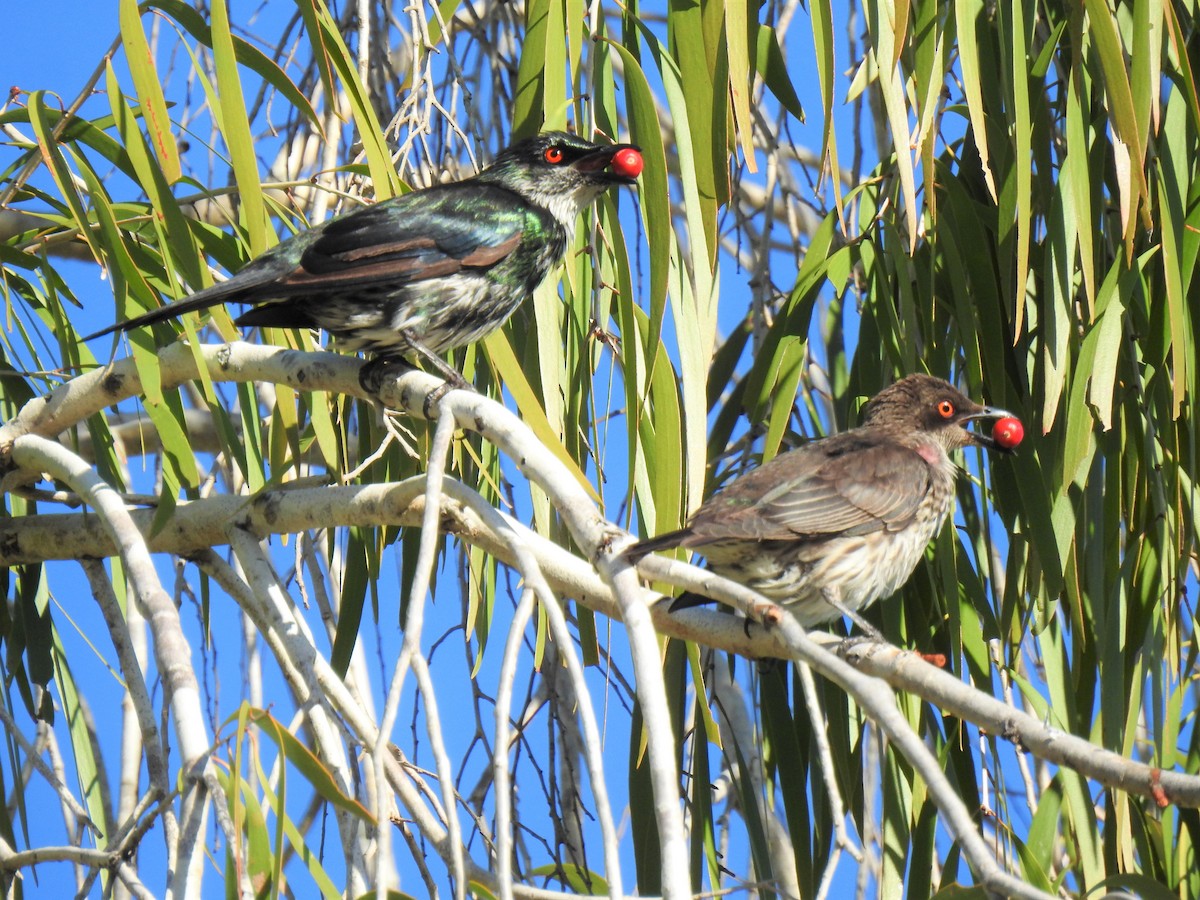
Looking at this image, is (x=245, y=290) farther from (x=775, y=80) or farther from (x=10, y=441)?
(x=775, y=80)

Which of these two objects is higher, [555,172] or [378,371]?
[555,172]

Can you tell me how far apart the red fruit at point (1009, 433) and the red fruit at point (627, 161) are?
3.50 feet

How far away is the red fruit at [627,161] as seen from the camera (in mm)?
3709

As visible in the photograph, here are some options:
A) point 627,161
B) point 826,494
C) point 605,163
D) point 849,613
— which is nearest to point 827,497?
point 826,494

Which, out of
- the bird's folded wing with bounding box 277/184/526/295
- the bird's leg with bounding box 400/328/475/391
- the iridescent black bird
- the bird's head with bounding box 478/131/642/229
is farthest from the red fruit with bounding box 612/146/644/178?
the bird's leg with bounding box 400/328/475/391

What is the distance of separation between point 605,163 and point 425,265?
21.5 inches

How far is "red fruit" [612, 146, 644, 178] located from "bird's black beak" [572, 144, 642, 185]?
1 cm

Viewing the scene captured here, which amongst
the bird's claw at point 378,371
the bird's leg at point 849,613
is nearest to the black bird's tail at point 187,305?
the bird's claw at point 378,371

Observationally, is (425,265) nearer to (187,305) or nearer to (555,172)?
(555,172)

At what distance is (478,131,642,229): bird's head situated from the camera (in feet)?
13.3

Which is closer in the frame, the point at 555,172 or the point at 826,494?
the point at 826,494

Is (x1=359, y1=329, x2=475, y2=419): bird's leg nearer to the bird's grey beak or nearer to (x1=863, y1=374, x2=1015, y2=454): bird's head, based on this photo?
(x1=863, y1=374, x2=1015, y2=454): bird's head

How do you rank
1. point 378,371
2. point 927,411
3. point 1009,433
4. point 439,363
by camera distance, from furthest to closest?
1. point 927,411
2. point 439,363
3. point 378,371
4. point 1009,433

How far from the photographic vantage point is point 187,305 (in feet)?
11.0
